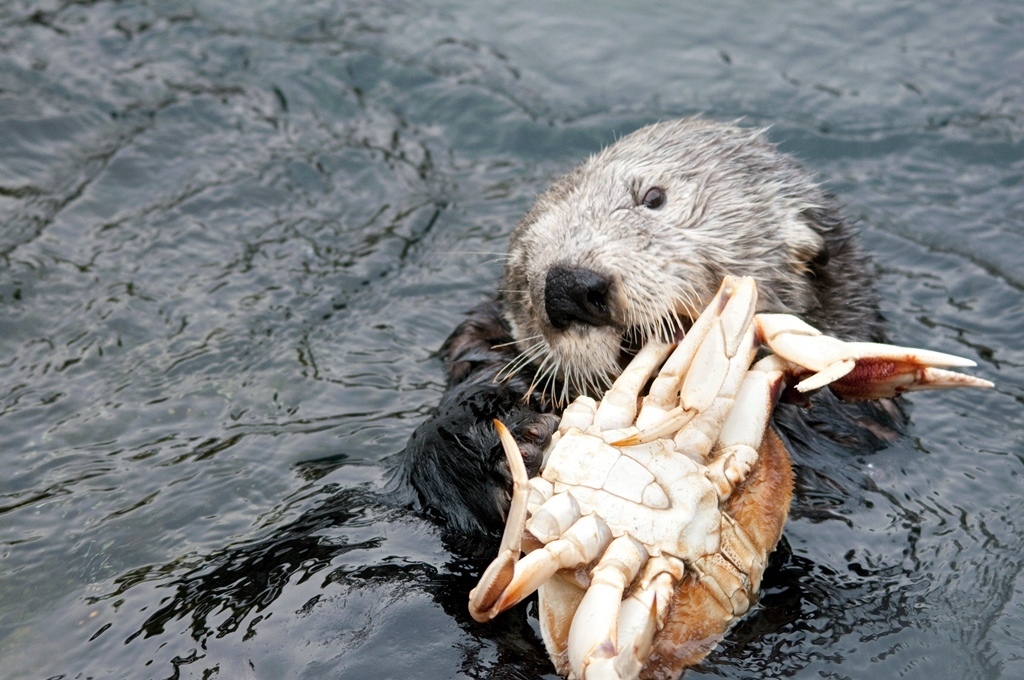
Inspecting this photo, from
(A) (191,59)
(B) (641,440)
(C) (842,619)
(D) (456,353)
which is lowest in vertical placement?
(C) (842,619)

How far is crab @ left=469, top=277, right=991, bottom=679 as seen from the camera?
2676mm

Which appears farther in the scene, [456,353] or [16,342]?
[16,342]

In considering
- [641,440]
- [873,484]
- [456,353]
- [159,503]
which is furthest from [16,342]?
[873,484]

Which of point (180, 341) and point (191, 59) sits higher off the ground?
point (191, 59)

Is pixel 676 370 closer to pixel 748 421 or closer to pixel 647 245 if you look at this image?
pixel 748 421

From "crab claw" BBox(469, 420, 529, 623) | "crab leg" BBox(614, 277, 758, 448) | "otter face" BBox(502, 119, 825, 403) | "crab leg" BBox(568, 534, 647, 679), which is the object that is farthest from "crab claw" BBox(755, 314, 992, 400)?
"crab claw" BBox(469, 420, 529, 623)

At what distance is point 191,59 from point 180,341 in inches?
112

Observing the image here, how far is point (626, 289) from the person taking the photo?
11.6 feet

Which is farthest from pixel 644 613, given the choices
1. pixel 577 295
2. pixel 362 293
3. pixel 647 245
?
pixel 362 293

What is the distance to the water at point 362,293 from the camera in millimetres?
3180

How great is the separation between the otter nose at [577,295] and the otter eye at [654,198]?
66 centimetres

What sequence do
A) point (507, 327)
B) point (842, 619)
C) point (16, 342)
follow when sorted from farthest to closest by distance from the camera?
point (16, 342)
point (507, 327)
point (842, 619)

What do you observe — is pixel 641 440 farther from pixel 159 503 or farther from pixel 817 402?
pixel 159 503

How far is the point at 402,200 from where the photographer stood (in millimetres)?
6230
